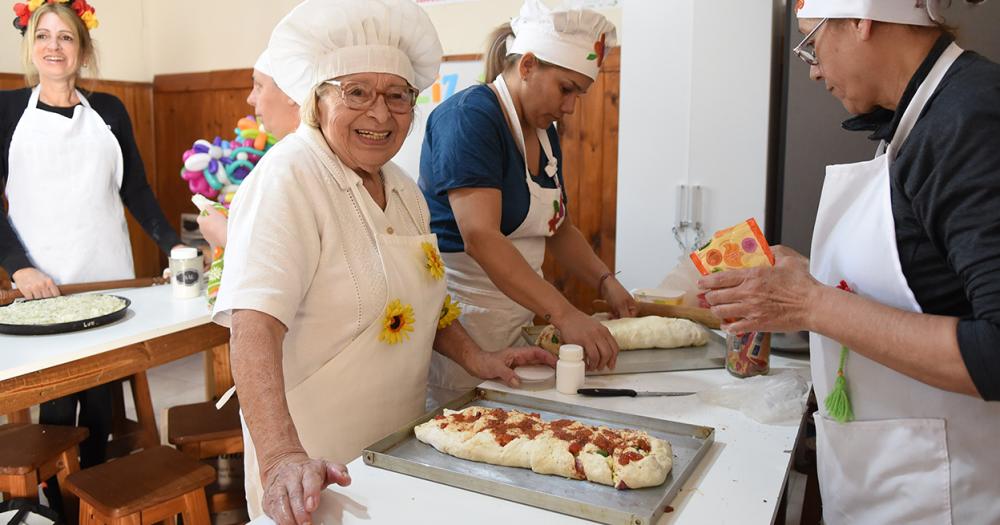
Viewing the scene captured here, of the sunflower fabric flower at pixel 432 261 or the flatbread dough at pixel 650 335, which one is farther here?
the flatbread dough at pixel 650 335

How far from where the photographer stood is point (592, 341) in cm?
174

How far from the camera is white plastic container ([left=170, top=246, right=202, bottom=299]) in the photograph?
8.77 feet

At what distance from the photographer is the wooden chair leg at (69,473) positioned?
2.58m

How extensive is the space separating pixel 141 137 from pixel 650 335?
5060 mm

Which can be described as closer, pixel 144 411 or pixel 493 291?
pixel 493 291

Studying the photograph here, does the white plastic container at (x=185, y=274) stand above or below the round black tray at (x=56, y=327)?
above

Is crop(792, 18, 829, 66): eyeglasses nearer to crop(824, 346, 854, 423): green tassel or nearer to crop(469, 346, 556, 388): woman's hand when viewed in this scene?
crop(824, 346, 854, 423): green tassel

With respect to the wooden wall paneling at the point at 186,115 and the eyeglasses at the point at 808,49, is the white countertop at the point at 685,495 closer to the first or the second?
the eyeglasses at the point at 808,49

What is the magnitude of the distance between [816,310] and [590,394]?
0.57m

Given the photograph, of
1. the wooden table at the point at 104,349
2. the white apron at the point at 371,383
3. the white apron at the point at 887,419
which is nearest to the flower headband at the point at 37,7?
the wooden table at the point at 104,349

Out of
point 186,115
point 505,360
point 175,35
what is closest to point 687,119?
point 505,360

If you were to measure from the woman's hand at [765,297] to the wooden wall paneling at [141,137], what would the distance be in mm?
5117

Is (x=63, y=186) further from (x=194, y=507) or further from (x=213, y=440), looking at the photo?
(x=194, y=507)

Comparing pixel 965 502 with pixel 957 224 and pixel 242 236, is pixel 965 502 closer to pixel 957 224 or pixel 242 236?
pixel 957 224
